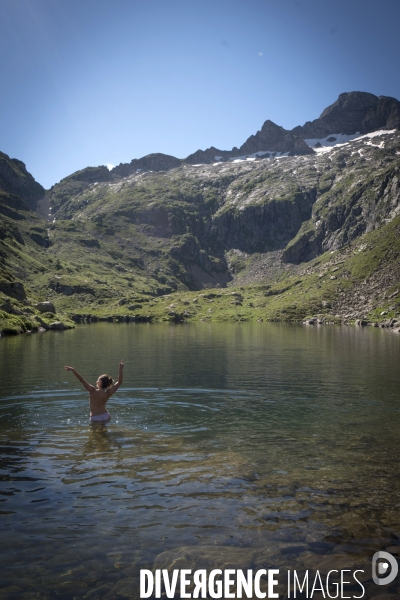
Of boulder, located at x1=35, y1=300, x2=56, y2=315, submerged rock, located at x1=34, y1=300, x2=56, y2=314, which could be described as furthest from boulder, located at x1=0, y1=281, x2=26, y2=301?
boulder, located at x1=35, y1=300, x2=56, y2=315

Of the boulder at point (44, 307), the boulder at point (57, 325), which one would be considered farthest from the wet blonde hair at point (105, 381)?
the boulder at point (44, 307)

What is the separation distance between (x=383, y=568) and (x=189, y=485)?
752cm

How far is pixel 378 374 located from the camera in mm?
49438

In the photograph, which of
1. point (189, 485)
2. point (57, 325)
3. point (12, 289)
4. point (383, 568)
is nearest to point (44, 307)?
point (12, 289)

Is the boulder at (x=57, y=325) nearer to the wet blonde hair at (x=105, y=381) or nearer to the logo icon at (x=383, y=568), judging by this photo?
the wet blonde hair at (x=105, y=381)

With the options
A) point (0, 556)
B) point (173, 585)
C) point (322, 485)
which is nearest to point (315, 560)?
point (173, 585)

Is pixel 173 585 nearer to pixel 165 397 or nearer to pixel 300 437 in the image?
pixel 300 437

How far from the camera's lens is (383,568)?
1094 cm

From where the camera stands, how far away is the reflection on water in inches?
442

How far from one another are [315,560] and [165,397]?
83.3ft

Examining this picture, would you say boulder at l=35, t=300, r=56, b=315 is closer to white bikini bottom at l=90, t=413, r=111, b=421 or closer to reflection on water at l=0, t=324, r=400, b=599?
reflection on water at l=0, t=324, r=400, b=599

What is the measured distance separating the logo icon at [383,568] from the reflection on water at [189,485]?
0.61 feet

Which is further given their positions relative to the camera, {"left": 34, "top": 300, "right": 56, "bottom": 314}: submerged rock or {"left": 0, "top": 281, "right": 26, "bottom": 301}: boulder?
{"left": 34, "top": 300, "right": 56, "bottom": 314}: submerged rock

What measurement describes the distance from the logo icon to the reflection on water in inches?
7.4
